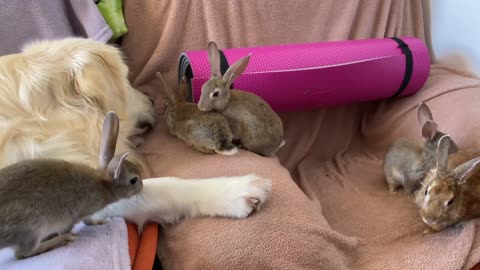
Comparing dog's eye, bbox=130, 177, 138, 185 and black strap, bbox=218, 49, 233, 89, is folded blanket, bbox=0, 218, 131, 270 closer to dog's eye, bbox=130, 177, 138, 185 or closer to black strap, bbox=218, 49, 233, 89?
dog's eye, bbox=130, 177, 138, 185

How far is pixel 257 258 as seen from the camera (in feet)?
3.31

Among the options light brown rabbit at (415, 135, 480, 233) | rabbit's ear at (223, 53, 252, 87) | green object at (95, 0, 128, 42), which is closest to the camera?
light brown rabbit at (415, 135, 480, 233)

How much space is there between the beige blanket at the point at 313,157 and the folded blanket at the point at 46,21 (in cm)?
16

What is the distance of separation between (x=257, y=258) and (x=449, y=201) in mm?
565

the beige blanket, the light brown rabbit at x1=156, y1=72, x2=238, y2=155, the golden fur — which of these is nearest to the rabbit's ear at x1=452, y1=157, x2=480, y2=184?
the beige blanket

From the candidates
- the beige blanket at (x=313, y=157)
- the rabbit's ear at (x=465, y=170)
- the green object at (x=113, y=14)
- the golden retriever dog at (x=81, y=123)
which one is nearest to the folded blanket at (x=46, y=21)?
the green object at (x=113, y=14)

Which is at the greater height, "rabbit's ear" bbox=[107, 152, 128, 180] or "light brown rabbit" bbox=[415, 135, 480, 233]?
"rabbit's ear" bbox=[107, 152, 128, 180]

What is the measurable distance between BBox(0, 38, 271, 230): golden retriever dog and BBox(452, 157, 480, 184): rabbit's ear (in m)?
0.51

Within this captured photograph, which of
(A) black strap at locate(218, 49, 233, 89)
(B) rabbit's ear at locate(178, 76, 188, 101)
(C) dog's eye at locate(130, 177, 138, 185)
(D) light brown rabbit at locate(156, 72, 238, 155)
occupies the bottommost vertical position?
(D) light brown rabbit at locate(156, 72, 238, 155)

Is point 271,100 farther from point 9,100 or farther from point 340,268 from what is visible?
point 9,100

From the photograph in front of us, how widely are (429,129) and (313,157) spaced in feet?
1.98

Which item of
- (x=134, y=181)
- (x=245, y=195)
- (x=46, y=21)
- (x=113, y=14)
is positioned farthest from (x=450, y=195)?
(x=46, y=21)

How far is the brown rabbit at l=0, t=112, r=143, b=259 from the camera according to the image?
837 mm

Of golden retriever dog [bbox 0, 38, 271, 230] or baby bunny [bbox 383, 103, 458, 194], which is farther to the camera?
baby bunny [bbox 383, 103, 458, 194]
